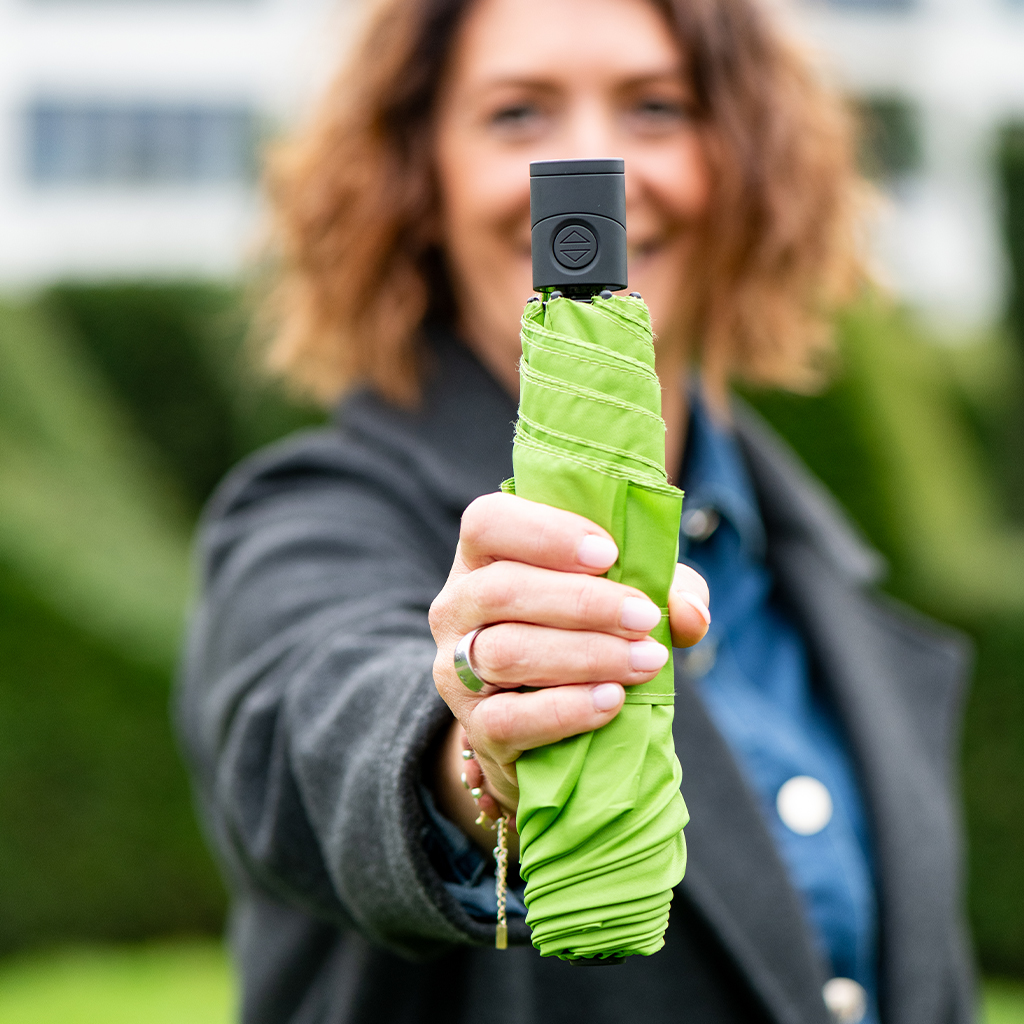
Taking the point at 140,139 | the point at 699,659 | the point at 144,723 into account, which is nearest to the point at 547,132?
the point at 699,659

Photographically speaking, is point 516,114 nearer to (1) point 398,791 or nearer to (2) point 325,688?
(2) point 325,688

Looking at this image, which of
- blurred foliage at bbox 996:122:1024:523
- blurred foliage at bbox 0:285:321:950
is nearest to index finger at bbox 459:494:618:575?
blurred foliage at bbox 0:285:321:950

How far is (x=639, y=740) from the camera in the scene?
918 mm

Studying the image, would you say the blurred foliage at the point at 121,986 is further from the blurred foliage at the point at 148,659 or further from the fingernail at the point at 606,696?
the fingernail at the point at 606,696

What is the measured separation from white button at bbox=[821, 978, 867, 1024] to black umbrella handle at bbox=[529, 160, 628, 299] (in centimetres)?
123

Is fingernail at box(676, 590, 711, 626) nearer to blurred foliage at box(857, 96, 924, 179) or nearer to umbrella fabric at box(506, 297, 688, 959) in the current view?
umbrella fabric at box(506, 297, 688, 959)

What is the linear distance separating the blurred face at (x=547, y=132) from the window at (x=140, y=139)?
22.5m

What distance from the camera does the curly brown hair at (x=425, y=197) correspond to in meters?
2.03

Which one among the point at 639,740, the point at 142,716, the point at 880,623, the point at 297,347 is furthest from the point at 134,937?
the point at 639,740

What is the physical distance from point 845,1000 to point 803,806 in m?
0.29

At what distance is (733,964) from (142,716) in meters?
3.80

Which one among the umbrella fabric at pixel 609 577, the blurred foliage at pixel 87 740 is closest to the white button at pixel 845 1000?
the umbrella fabric at pixel 609 577

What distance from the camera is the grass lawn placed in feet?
14.3

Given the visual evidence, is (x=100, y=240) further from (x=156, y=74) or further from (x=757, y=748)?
(x=757, y=748)
